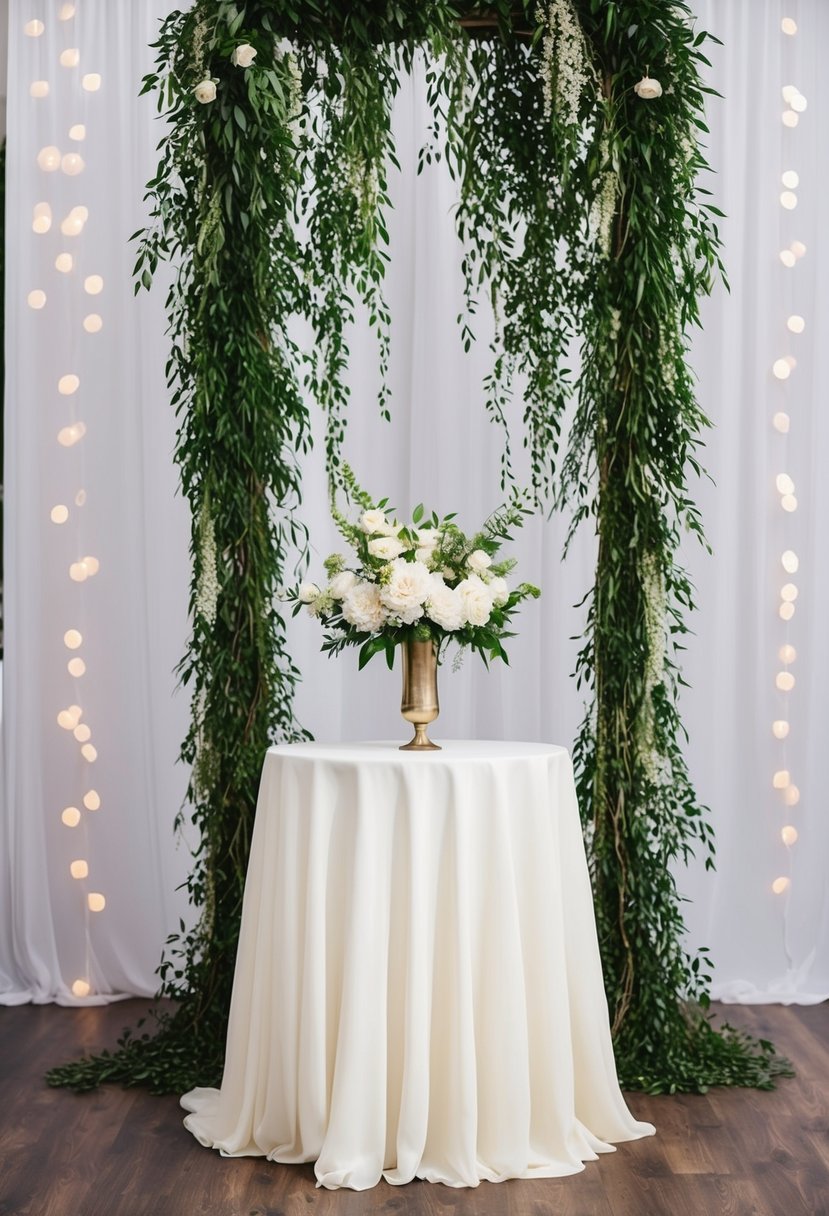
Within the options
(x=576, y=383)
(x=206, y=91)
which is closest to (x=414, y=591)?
(x=576, y=383)

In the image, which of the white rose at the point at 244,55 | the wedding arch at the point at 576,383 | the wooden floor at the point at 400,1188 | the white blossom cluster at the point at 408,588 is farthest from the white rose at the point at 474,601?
the white rose at the point at 244,55

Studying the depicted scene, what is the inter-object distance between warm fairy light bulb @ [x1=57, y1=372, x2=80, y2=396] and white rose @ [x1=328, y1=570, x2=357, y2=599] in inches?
63.1

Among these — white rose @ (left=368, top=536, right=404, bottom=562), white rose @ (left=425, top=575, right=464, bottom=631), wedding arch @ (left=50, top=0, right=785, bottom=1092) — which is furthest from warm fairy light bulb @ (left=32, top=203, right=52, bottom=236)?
white rose @ (left=425, top=575, right=464, bottom=631)

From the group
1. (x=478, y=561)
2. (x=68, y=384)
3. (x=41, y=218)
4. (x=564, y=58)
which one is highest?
(x=564, y=58)

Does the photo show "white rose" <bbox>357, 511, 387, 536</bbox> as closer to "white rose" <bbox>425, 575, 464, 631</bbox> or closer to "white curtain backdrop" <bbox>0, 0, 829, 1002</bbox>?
"white rose" <bbox>425, 575, 464, 631</bbox>

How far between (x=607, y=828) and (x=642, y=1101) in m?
0.62

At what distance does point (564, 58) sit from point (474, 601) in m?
1.34

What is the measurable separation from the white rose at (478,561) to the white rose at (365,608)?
0.20 m

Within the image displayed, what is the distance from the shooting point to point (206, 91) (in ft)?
9.76

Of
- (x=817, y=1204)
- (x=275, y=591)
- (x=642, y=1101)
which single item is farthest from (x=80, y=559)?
(x=817, y=1204)

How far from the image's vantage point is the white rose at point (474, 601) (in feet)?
8.71

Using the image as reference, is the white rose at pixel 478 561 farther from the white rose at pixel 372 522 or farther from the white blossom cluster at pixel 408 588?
the white rose at pixel 372 522

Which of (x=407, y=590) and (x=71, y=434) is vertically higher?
(x=71, y=434)

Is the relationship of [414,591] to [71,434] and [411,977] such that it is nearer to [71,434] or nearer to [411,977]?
[411,977]
